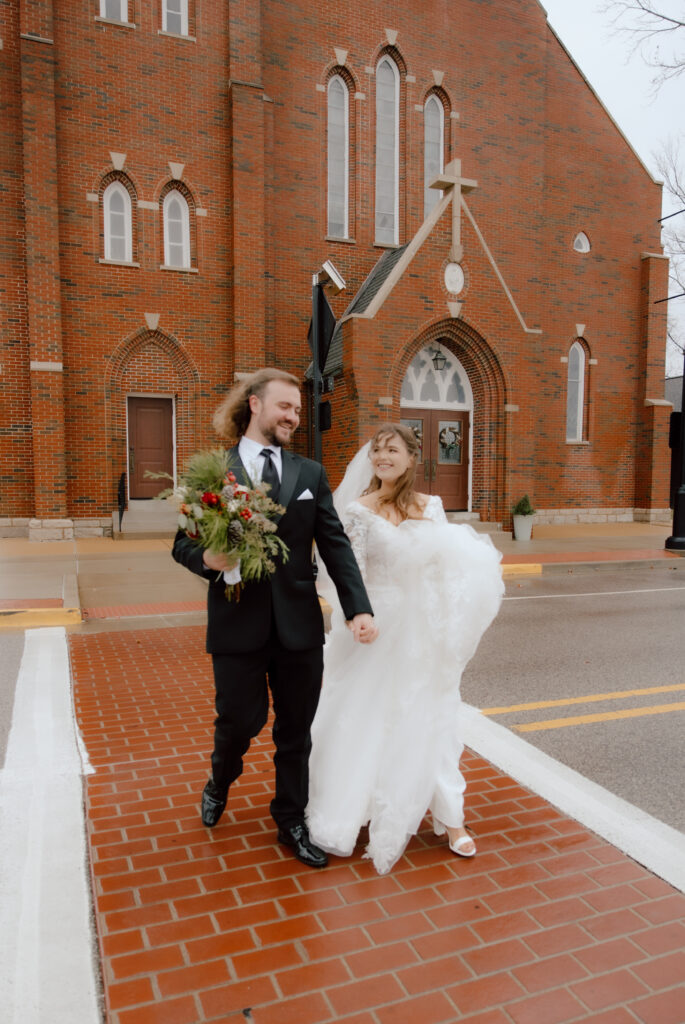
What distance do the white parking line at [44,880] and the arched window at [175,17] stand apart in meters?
16.2

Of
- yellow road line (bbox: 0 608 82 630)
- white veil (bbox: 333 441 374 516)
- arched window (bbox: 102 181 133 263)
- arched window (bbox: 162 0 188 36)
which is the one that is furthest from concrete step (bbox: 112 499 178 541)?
white veil (bbox: 333 441 374 516)

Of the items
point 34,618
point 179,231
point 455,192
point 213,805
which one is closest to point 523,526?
point 455,192

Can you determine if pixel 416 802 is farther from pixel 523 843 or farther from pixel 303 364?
pixel 303 364

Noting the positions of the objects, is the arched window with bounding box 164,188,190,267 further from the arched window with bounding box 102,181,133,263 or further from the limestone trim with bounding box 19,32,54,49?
the limestone trim with bounding box 19,32,54,49

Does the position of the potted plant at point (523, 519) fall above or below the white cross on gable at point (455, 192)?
below

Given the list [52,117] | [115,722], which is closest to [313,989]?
[115,722]

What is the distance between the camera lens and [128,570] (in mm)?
11617

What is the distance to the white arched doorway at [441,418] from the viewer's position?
1747 cm

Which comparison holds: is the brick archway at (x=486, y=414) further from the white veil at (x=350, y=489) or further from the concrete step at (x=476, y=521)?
the white veil at (x=350, y=489)

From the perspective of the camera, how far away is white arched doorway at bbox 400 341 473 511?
1747 cm

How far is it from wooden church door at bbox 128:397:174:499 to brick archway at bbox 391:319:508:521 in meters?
6.26

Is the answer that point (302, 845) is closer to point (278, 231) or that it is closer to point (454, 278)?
point (454, 278)

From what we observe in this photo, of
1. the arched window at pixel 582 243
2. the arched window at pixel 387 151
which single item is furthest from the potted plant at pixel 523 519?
the arched window at pixel 582 243

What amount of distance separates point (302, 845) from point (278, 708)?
22.9 inches
